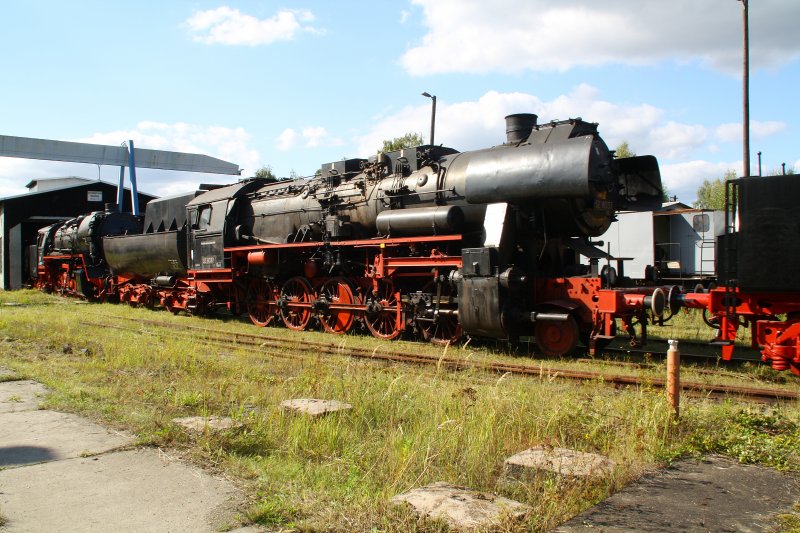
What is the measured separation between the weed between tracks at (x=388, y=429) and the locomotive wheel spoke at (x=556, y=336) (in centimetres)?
152

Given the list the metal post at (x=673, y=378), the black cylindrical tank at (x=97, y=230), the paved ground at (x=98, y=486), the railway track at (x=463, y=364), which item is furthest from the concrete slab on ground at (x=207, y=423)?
the black cylindrical tank at (x=97, y=230)

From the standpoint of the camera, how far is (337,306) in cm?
1375

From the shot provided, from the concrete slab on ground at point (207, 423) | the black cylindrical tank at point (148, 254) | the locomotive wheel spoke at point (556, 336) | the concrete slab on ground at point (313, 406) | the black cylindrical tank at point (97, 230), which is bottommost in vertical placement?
the concrete slab on ground at point (207, 423)

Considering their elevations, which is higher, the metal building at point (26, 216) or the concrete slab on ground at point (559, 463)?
the metal building at point (26, 216)

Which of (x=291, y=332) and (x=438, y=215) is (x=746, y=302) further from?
(x=291, y=332)

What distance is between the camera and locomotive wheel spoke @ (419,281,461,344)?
11469mm

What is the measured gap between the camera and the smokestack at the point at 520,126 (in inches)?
443

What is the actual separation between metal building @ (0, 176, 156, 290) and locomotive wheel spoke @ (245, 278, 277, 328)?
24842 millimetres

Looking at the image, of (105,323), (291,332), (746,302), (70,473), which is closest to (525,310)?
(746,302)

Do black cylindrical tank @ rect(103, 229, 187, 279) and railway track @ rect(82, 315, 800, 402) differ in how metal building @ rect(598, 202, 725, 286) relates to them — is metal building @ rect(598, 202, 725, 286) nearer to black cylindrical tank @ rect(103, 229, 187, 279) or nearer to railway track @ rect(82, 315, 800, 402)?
railway track @ rect(82, 315, 800, 402)

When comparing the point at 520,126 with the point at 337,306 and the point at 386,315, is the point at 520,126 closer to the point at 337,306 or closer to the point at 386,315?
the point at 386,315

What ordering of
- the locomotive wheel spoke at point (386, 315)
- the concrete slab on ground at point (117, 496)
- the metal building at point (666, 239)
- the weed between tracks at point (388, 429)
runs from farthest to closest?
the metal building at point (666, 239), the locomotive wheel spoke at point (386, 315), the weed between tracks at point (388, 429), the concrete slab on ground at point (117, 496)

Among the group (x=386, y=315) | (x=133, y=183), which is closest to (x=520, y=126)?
(x=386, y=315)

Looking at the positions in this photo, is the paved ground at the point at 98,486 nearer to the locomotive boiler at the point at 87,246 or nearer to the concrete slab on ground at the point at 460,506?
the concrete slab on ground at the point at 460,506
